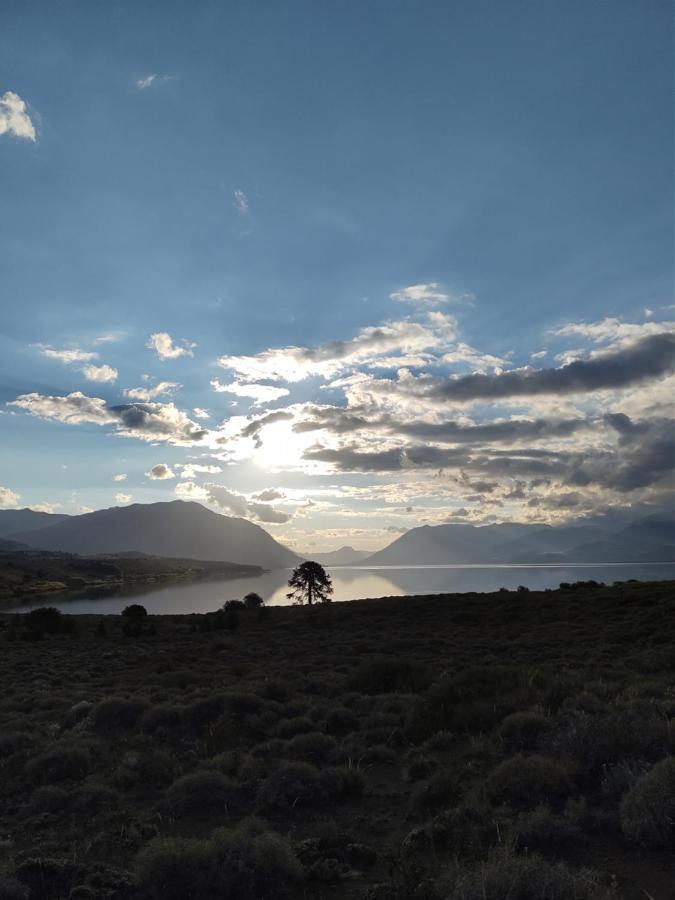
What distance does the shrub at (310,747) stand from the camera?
9.65 m

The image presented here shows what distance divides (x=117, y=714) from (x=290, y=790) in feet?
24.2

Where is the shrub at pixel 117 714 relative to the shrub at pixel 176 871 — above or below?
below

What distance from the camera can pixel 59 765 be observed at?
9.98m

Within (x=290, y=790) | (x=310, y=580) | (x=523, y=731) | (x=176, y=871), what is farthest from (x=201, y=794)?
(x=310, y=580)

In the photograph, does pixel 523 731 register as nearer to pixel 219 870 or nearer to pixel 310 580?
pixel 219 870

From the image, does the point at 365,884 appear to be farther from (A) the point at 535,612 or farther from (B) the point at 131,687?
(A) the point at 535,612

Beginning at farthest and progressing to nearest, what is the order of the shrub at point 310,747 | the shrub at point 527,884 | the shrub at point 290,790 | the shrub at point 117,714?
the shrub at point 117,714 → the shrub at point 310,747 → the shrub at point 290,790 → the shrub at point 527,884

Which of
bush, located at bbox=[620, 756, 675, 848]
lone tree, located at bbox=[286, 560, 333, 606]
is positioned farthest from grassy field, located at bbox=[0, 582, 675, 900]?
lone tree, located at bbox=[286, 560, 333, 606]

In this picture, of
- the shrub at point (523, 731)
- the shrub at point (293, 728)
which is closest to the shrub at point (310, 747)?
the shrub at point (293, 728)

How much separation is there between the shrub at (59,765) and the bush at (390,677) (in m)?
7.40

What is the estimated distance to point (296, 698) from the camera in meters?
14.0

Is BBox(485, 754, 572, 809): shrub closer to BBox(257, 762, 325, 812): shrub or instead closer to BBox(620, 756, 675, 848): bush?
BBox(620, 756, 675, 848): bush

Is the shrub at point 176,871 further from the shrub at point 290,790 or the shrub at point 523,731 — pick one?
the shrub at point 523,731

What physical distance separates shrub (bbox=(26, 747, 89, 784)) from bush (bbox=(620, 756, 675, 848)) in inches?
355
